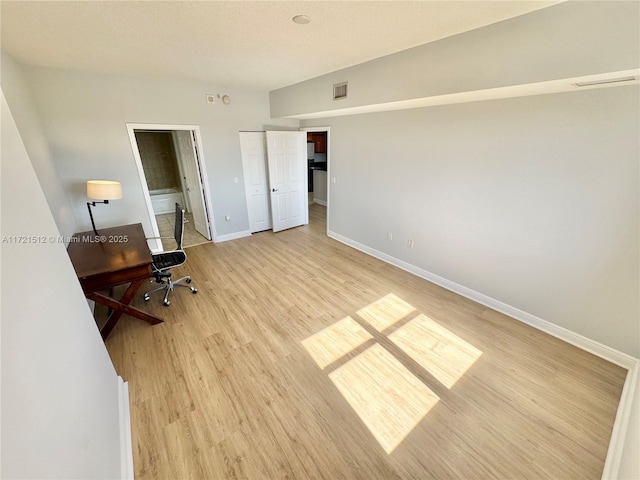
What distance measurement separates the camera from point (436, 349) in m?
2.38

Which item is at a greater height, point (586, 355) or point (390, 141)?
point (390, 141)

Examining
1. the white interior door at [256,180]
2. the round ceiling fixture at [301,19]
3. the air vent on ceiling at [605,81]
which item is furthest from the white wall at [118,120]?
the air vent on ceiling at [605,81]

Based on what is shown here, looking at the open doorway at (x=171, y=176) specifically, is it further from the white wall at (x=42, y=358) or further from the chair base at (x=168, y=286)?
the white wall at (x=42, y=358)

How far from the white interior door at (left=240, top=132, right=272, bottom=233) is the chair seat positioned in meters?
2.14

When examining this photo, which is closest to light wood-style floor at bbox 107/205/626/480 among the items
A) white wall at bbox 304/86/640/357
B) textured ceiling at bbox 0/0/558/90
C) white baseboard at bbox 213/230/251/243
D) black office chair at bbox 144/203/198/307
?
black office chair at bbox 144/203/198/307

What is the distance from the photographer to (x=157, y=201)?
21.4 ft

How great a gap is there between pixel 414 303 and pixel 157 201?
21.5 ft

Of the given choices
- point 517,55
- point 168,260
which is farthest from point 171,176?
point 517,55

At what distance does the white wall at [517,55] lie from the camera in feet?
4.99

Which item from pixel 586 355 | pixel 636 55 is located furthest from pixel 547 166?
pixel 586 355

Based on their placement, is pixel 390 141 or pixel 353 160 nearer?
pixel 390 141

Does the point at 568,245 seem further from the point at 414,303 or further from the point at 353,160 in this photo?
the point at 353,160

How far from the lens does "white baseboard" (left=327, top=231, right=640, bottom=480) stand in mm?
1583

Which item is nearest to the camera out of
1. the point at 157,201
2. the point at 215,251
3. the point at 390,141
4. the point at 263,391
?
the point at 263,391
